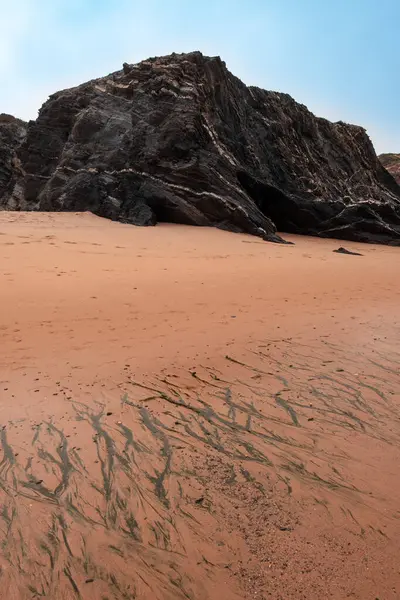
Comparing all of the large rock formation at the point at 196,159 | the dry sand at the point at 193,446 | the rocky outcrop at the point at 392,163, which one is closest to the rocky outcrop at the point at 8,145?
the large rock formation at the point at 196,159

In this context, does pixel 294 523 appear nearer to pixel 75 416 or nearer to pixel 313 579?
pixel 313 579

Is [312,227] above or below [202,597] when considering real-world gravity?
above

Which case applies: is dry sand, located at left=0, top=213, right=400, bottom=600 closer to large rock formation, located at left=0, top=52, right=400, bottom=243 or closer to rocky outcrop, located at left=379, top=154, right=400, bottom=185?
large rock formation, located at left=0, top=52, right=400, bottom=243

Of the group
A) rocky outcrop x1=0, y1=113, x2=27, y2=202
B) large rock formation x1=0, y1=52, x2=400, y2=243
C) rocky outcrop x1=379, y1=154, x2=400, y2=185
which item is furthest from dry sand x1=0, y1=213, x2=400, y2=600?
rocky outcrop x1=379, y1=154, x2=400, y2=185

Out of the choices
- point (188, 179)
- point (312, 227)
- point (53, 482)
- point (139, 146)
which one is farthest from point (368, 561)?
point (312, 227)

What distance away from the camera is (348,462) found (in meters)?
2.03

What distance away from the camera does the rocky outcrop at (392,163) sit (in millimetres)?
29034

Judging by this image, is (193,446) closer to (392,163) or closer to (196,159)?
(196,159)

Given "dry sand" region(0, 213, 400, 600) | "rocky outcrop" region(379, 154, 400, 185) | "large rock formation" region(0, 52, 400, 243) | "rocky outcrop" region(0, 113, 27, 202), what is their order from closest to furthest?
1. "dry sand" region(0, 213, 400, 600)
2. "large rock formation" region(0, 52, 400, 243)
3. "rocky outcrop" region(0, 113, 27, 202)
4. "rocky outcrop" region(379, 154, 400, 185)

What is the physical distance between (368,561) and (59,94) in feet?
55.2

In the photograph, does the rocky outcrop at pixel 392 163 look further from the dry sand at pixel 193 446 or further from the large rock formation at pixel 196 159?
the dry sand at pixel 193 446

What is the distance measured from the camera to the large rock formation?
11.6 metres

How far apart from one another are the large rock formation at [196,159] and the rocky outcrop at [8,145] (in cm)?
228

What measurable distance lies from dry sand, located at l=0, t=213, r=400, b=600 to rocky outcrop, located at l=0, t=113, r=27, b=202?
16.3 metres
